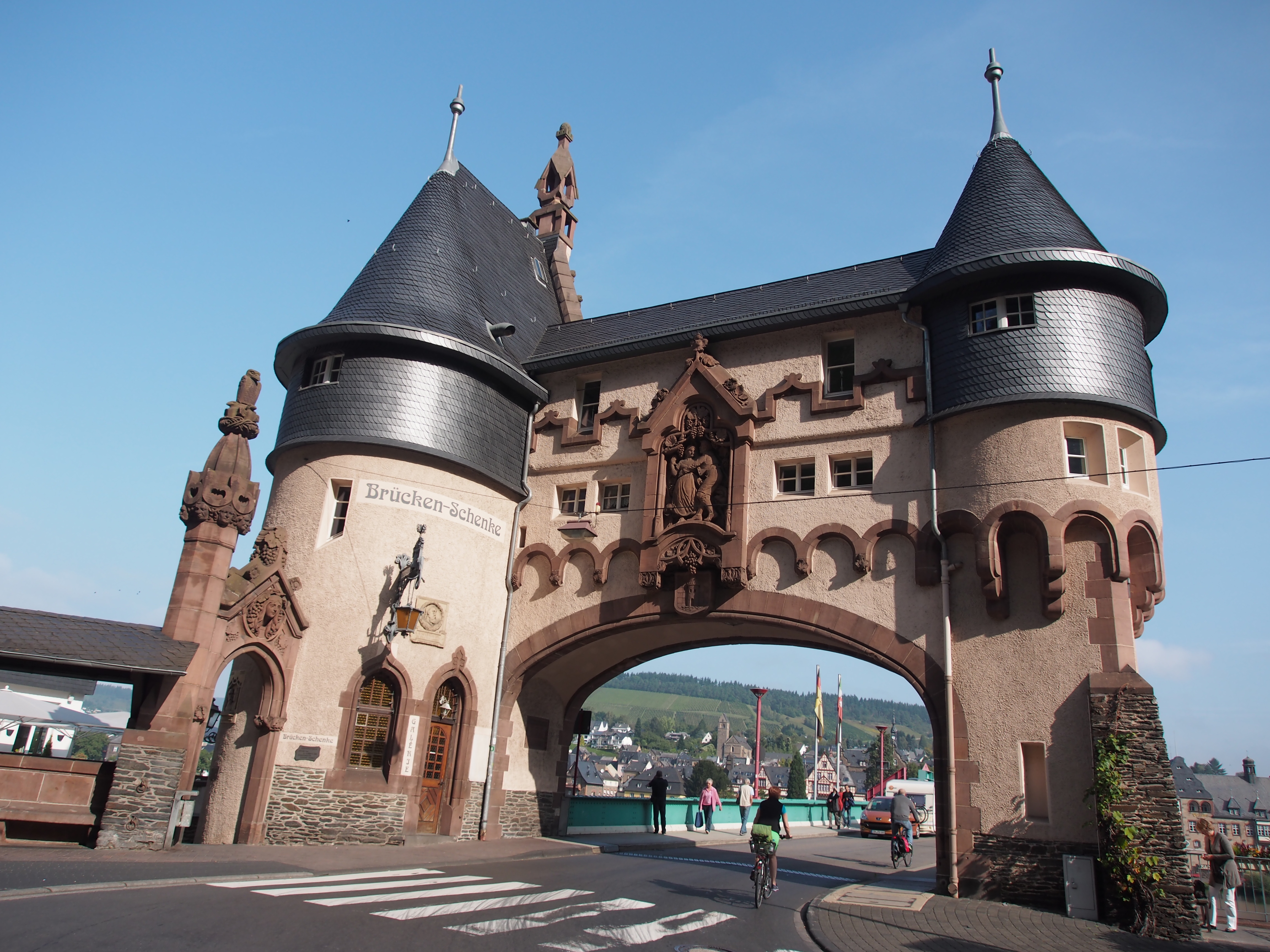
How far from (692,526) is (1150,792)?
32.4 feet

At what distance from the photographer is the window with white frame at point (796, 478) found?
2003cm

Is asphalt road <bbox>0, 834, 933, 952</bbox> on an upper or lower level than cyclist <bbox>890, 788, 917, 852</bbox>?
lower

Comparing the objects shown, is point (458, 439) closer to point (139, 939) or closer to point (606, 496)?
point (606, 496)

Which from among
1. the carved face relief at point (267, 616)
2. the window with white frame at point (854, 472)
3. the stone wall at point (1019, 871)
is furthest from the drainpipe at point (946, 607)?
the carved face relief at point (267, 616)

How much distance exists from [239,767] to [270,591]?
3.65 metres

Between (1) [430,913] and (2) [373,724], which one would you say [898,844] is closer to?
(2) [373,724]

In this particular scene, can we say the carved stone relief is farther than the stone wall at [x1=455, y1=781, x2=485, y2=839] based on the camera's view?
No

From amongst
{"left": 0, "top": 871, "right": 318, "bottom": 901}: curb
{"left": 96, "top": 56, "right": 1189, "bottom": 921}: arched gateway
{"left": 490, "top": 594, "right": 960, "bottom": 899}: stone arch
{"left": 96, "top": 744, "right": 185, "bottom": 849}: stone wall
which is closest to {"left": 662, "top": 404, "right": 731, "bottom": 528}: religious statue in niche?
{"left": 96, "top": 56, "right": 1189, "bottom": 921}: arched gateway

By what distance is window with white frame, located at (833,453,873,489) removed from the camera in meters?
19.4

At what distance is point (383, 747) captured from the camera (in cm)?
1944

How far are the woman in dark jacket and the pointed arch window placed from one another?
48.5ft

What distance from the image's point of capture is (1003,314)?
17.9 meters

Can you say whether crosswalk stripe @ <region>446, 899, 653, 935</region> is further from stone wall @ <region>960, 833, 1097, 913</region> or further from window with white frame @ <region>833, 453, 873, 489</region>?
window with white frame @ <region>833, 453, 873, 489</region>

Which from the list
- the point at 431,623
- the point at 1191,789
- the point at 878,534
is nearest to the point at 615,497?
the point at 431,623
